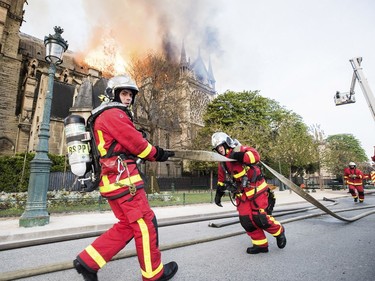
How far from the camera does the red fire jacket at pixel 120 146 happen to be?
2363 millimetres

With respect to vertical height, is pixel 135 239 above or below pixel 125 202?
below

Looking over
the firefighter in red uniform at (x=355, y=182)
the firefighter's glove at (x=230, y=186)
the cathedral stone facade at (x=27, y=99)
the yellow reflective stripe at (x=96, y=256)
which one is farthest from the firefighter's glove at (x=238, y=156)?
the cathedral stone facade at (x=27, y=99)

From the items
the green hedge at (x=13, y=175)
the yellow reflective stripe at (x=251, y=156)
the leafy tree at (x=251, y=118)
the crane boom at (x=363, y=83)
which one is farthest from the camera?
the leafy tree at (x=251, y=118)

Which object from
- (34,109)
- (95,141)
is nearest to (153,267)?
(95,141)

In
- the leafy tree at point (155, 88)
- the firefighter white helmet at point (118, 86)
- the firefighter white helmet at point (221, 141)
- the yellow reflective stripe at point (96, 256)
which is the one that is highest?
the leafy tree at point (155, 88)

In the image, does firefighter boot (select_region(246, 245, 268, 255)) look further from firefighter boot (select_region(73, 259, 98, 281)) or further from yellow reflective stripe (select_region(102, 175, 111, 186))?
yellow reflective stripe (select_region(102, 175, 111, 186))

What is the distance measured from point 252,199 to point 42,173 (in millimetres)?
6226

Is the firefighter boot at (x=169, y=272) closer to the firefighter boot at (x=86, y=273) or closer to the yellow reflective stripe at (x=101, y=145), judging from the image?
the firefighter boot at (x=86, y=273)

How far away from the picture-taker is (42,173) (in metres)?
6.96

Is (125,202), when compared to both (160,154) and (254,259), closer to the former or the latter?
(160,154)

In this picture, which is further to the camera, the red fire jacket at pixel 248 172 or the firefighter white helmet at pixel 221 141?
the firefighter white helmet at pixel 221 141

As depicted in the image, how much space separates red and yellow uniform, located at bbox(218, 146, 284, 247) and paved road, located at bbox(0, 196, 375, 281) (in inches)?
13.7

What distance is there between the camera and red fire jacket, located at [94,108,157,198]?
2.36m

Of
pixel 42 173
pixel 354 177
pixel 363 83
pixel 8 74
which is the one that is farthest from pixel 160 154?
pixel 8 74
